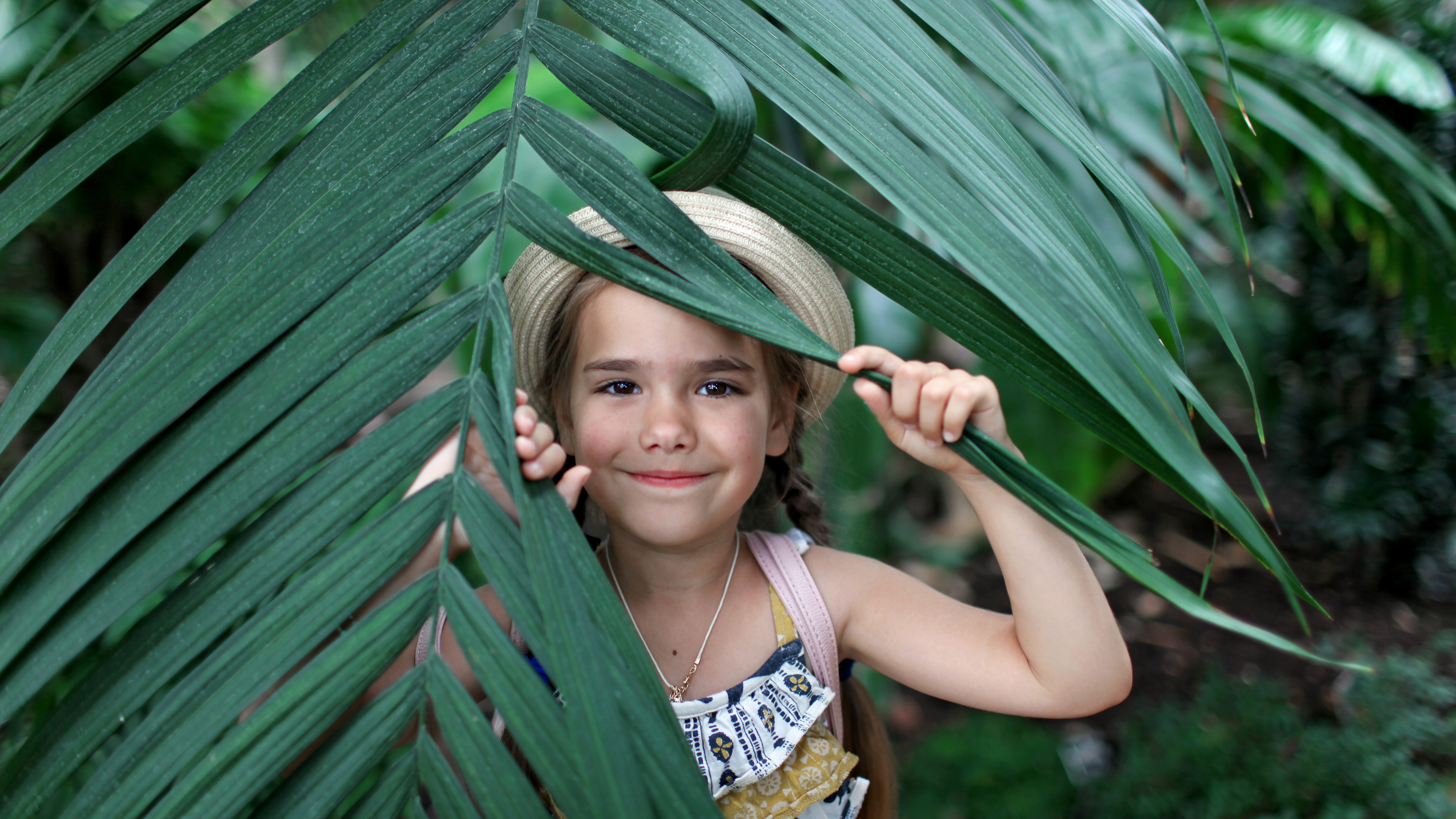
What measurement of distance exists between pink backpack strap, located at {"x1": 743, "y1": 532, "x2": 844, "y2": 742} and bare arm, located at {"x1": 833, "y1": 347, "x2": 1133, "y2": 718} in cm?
2

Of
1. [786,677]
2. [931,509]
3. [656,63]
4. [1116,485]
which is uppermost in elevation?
[656,63]

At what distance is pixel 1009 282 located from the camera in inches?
14.7

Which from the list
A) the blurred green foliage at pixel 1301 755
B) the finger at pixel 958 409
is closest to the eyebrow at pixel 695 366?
the finger at pixel 958 409

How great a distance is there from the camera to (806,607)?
774 mm

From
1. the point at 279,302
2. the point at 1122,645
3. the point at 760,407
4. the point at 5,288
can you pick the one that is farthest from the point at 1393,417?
the point at 5,288

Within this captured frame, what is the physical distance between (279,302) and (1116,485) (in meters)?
2.97

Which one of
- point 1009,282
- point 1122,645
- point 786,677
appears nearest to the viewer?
point 1009,282

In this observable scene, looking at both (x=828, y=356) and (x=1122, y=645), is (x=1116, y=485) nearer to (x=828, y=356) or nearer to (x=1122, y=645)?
(x=1122, y=645)

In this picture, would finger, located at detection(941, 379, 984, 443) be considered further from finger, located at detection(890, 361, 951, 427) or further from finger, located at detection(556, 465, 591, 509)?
finger, located at detection(556, 465, 591, 509)

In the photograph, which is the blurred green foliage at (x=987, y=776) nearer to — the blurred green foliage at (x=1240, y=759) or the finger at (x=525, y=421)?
the blurred green foliage at (x=1240, y=759)

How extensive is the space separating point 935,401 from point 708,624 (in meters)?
0.37

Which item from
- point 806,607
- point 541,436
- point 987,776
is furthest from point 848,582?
point 987,776

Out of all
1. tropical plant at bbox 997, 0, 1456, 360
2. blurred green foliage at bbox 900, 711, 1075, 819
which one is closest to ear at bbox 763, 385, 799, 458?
tropical plant at bbox 997, 0, 1456, 360

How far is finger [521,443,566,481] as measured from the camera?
395mm
